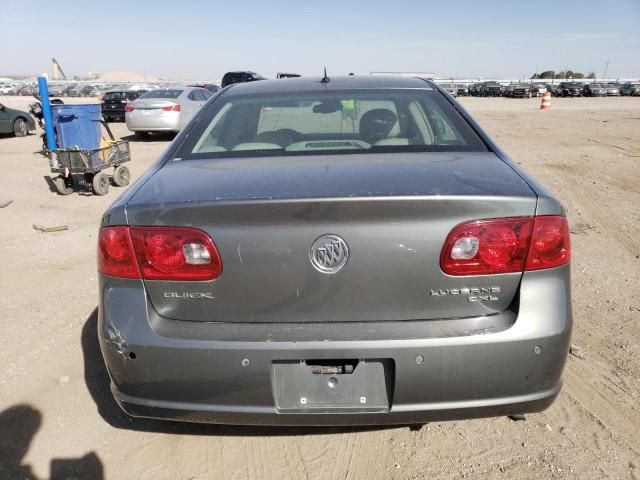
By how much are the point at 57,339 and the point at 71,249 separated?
2135mm

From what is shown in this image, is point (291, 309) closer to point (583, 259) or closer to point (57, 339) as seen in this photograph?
point (57, 339)

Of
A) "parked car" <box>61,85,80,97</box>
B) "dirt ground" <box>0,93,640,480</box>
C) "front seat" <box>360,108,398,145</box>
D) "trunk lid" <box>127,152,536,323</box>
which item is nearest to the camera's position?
"trunk lid" <box>127,152,536,323</box>

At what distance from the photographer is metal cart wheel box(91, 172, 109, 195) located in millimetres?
7719

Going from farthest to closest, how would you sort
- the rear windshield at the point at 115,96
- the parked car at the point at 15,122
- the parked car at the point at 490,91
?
the parked car at the point at 490,91 → the rear windshield at the point at 115,96 → the parked car at the point at 15,122

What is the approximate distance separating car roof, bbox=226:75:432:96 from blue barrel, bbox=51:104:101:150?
208 inches

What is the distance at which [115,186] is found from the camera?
869 cm

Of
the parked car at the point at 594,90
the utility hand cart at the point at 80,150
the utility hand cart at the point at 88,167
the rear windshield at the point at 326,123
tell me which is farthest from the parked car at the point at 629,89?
the rear windshield at the point at 326,123

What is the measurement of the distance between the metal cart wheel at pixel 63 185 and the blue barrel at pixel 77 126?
0.52 meters

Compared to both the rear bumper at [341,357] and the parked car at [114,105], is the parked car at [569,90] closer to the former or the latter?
the parked car at [114,105]

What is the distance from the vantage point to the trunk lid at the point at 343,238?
175cm

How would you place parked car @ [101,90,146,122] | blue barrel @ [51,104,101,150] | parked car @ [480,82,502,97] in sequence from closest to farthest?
1. blue barrel @ [51,104,101,150]
2. parked car @ [101,90,146,122]
3. parked car @ [480,82,502,97]

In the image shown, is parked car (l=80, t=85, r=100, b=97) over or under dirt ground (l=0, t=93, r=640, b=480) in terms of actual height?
under

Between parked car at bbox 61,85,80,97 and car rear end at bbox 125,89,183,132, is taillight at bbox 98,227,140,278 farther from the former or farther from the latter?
parked car at bbox 61,85,80,97

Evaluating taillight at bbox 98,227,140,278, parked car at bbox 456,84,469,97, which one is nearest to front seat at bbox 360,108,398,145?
taillight at bbox 98,227,140,278
